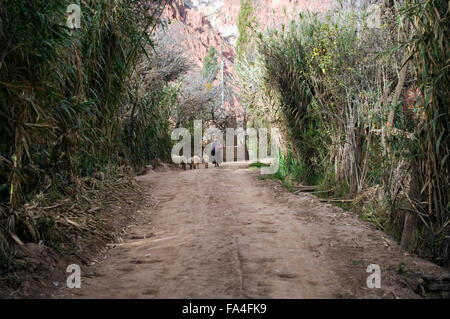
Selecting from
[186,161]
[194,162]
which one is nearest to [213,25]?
[194,162]

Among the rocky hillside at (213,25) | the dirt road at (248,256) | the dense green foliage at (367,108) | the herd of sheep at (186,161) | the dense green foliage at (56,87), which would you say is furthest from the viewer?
the rocky hillside at (213,25)

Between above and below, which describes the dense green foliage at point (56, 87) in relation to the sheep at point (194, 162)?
above

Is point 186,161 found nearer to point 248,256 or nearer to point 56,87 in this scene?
point 248,256

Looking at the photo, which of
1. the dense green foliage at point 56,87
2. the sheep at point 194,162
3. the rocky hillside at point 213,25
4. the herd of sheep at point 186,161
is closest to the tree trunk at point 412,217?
the dense green foliage at point 56,87

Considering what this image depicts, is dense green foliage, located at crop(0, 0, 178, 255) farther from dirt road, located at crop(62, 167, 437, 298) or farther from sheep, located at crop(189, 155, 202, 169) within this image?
sheep, located at crop(189, 155, 202, 169)

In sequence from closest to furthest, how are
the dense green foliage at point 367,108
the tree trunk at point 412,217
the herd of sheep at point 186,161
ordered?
the dense green foliage at point 367,108, the tree trunk at point 412,217, the herd of sheep at point 186,161

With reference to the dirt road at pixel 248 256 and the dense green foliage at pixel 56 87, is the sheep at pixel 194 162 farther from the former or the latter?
the dense green foliage at pixel 56 87

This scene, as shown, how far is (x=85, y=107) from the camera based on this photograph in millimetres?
4707

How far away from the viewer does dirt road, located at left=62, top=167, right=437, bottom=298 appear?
12.8 feet

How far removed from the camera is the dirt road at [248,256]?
3912 millimetres

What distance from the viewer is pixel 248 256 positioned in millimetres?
4863

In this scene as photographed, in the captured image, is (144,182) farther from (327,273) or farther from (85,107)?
(327,273)

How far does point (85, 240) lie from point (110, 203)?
2.30 meters

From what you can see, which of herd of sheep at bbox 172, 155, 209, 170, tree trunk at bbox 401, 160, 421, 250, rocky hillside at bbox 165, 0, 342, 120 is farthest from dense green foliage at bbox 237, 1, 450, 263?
rocky hillside at bbox 165, 0, 342, 120
